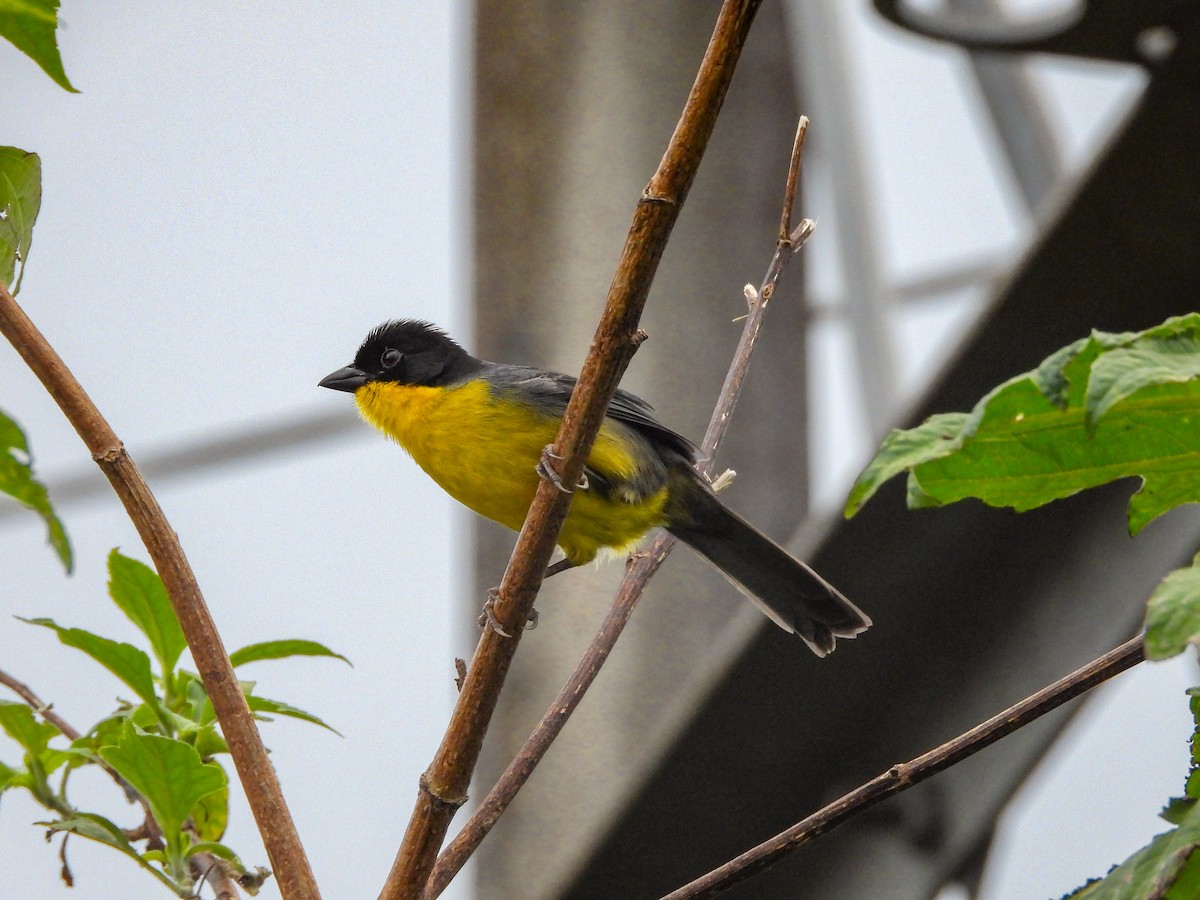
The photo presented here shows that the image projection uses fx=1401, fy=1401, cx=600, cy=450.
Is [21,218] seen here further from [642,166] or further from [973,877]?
[642,166]

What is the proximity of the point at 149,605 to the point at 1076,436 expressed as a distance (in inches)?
50.2

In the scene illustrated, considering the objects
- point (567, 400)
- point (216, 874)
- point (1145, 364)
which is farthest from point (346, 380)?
point (1145, 364)

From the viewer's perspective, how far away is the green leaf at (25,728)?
5.75 ft

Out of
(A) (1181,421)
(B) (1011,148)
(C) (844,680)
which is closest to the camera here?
(A) (1181,421)

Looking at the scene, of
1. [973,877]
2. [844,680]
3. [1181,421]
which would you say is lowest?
[973,877]

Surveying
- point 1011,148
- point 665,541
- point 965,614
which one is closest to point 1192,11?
point 965,614

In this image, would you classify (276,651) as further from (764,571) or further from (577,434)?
(764,571)

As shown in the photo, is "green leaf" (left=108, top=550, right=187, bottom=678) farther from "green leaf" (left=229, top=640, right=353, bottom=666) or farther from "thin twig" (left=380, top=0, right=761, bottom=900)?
"thin twig" (left=380, top=0, right=761, bottom=900)

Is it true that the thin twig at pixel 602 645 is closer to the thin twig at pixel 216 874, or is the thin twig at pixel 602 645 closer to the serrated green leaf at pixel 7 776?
the thin twig at pixel 216 874

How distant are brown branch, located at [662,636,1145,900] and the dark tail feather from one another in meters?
1.67

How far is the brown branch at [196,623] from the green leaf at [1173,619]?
95 cm

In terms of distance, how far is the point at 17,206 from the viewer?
1.61 m

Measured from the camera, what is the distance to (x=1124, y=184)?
3.26m

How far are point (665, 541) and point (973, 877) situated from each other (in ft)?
6.43
